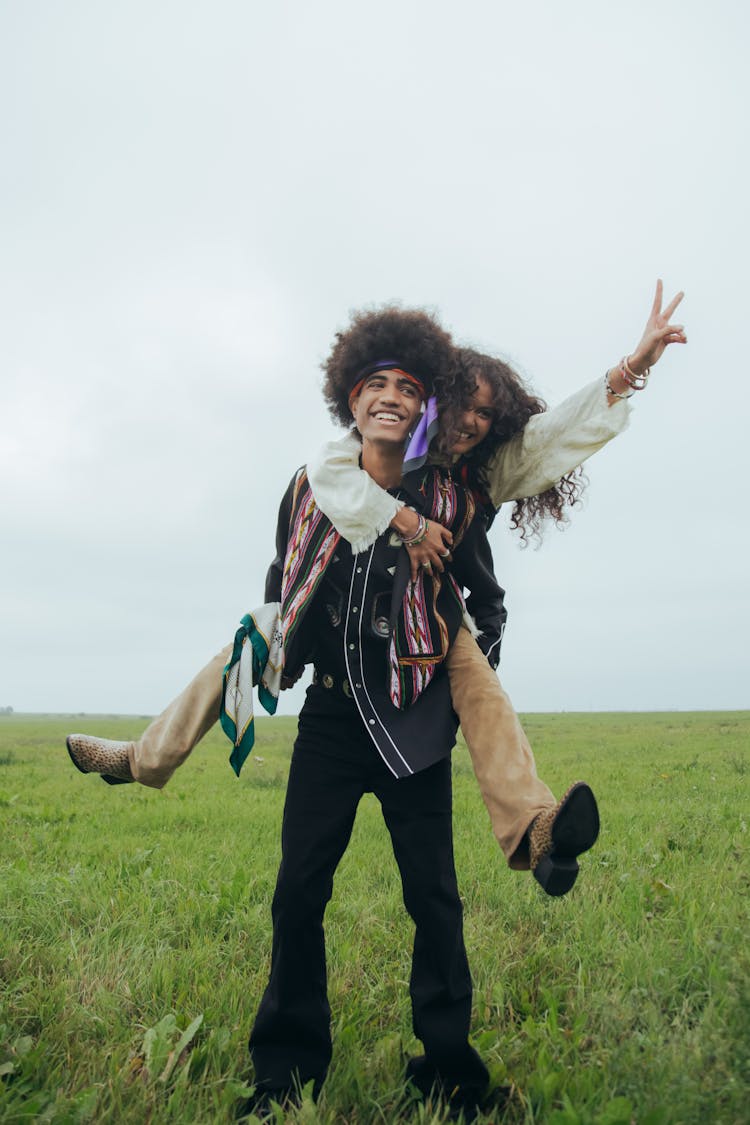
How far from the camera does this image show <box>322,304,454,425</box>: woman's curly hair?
11.0ft

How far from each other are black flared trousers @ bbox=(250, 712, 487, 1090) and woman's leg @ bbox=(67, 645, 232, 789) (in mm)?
404

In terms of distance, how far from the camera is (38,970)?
12.2 feet

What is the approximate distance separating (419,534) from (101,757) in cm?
148

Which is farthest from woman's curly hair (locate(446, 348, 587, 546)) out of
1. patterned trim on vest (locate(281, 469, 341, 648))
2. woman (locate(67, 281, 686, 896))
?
patterned trim on vest (locate(281, 469, 341, 648))

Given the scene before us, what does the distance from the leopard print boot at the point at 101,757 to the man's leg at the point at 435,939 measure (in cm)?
98

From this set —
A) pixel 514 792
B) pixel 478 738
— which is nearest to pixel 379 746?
pixel 478 738

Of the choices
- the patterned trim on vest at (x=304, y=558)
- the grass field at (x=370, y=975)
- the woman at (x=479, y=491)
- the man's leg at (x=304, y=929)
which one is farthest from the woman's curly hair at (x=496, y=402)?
the grass field at (x=370, y=975)

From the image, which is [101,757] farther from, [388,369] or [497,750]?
[388,369]

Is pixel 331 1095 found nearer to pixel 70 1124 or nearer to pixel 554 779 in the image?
pixel 70 1124

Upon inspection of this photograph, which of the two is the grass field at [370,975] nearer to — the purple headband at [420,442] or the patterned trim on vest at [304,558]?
the patterned trim on vest at [304,558]

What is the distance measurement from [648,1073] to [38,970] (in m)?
2.56

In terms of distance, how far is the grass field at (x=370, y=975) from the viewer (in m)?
2.73

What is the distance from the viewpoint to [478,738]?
282 cm

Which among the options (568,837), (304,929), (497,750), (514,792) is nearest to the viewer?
(568,837)
